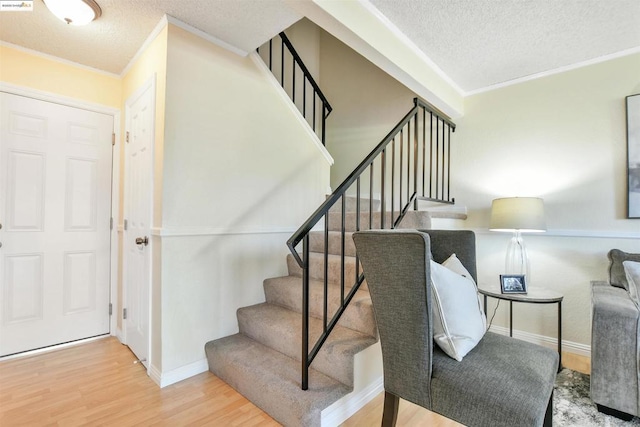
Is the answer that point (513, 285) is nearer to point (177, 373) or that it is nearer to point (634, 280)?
point (634, 280)

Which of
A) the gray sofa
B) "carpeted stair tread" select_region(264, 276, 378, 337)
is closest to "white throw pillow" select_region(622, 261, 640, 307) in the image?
the gray sofa

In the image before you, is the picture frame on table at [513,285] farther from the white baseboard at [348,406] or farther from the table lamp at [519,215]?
the white baseboard at [348,406]

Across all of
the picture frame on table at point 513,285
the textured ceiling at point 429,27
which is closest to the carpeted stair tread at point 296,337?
the picture frame on table at point 513,285

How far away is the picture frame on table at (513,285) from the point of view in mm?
2256

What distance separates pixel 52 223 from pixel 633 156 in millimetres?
4480

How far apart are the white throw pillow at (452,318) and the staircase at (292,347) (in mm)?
532

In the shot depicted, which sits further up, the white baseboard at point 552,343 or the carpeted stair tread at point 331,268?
the carpeted stair tread at point 331,268

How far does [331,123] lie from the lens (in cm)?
408

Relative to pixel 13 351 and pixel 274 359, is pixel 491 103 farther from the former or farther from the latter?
pixel 13 351

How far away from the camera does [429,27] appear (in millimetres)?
2088

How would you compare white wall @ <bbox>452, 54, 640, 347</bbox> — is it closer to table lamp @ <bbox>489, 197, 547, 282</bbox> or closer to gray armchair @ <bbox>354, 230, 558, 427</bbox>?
table lamp @ <bbox>489, 197, 547, 282</bbox>

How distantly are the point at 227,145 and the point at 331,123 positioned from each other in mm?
2155

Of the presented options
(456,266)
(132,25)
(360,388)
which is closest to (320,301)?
(360,388)

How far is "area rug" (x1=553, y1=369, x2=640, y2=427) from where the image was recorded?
1.59 metres
